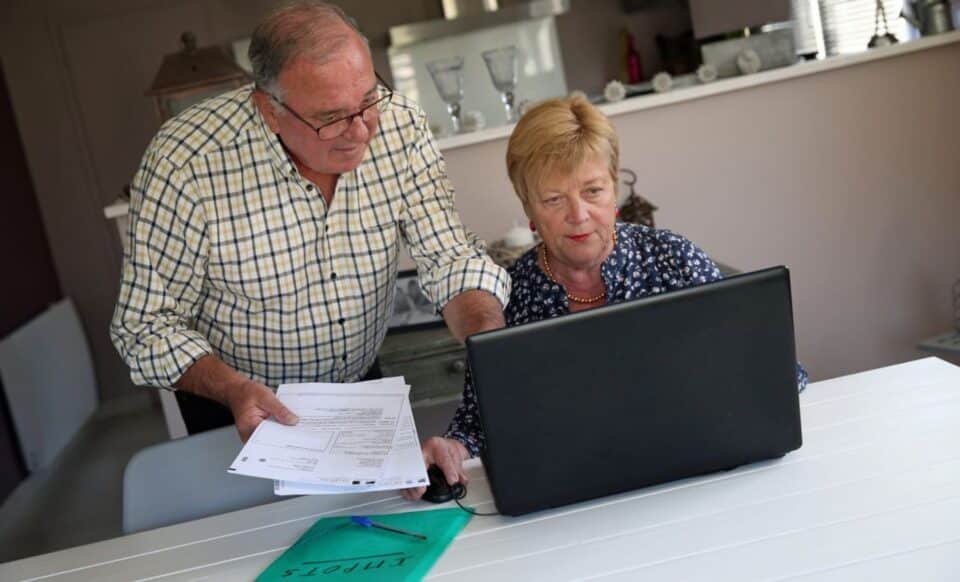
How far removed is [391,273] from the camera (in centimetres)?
204

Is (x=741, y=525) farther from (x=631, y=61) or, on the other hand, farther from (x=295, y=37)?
(x=631, y=61)

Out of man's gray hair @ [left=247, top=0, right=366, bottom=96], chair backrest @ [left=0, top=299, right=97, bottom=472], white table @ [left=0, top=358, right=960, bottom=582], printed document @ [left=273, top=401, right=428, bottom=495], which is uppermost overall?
man's gray hair @ [left=247, top=0, right=366, bottom=96]

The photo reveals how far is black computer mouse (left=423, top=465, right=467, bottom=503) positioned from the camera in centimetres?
155

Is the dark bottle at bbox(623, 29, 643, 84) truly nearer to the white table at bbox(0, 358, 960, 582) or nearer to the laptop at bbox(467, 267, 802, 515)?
the white table at bbox(0, 358, 960, 582)

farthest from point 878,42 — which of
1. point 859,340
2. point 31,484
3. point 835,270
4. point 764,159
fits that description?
point 31,484

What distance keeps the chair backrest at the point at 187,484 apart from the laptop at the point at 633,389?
613 millimetres

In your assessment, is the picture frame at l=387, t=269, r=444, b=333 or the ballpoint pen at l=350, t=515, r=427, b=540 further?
the picture frame at l=387, t=269, r=444, b=333

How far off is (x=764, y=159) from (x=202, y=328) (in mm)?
1894

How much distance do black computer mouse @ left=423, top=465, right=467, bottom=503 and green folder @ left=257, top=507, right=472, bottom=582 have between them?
4cm

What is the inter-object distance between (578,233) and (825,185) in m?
1.65

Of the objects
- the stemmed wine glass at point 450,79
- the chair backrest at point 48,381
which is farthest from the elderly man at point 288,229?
the chair backrest at point 48,381

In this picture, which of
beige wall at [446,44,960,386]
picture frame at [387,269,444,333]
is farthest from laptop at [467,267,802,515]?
beige wall at [446,44,960,386]

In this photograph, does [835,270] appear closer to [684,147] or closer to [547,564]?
[684,147]

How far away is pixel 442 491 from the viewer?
1.56 m
